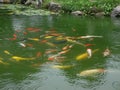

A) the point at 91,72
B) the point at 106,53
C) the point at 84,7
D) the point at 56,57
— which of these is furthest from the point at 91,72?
the point at 84,7

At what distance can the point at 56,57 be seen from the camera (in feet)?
33.4

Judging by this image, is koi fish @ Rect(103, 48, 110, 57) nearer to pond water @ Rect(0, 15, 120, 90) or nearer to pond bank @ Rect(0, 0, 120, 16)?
pond water @ Rect(0, 15, 120, 90)

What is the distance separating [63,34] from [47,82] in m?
5.73

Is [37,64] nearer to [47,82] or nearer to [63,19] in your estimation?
[47,82]

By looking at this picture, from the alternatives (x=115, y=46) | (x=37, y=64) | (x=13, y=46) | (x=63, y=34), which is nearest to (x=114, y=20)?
(x=63, y=34)

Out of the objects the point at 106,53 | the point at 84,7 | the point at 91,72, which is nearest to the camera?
the point at 91,72

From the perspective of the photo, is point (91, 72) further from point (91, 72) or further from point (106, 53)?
point (106, 53)

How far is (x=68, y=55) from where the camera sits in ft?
34.7

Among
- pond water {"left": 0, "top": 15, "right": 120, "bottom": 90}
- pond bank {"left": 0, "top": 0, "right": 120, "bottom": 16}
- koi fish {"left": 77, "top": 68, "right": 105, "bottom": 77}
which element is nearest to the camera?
pond water {"left": 0, "top": 15, "right": 120, "bottom": 90}

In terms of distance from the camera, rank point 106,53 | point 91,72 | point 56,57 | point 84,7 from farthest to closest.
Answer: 1. point 84,7
2. point 106,53
3. point 56,57
4. point 91,72

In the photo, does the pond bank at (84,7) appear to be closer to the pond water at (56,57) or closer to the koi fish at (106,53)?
the pond water at (56,57)

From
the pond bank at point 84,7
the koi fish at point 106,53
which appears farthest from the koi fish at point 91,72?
the pond bank at point 84,7

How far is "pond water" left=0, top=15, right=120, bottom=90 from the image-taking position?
8.27 m

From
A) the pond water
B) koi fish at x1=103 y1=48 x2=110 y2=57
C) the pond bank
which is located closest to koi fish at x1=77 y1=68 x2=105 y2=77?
the pond water
